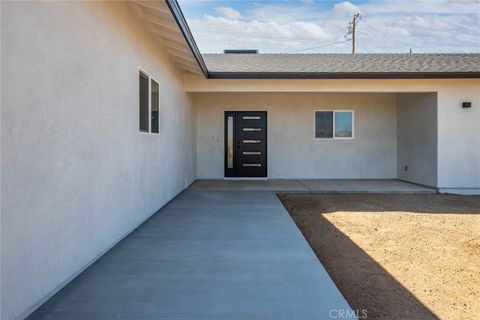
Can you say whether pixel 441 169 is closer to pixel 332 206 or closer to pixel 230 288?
pixel 332 206

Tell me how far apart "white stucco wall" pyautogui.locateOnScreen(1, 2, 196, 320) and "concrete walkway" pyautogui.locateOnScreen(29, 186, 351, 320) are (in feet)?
0.87

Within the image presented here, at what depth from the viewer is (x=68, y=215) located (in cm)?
286

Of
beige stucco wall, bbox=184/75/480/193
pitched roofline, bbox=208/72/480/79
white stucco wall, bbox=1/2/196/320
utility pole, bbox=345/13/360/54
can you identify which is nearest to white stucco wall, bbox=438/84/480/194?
beige stucco wall, bbox=184/75/480/193

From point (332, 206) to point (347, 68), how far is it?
3.93 m

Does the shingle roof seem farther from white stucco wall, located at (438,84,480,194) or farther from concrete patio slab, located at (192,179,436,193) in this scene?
concrete patio slab, located at (192,179,436,193)

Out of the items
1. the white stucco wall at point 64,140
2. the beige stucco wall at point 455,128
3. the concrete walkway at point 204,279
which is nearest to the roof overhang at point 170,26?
the white stucco wall at point 64,140

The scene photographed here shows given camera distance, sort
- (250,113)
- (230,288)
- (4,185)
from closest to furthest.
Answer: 1. (4,185)
2. (230,288)
3. (250,113)

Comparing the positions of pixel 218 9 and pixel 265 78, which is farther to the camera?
pixel 218 9

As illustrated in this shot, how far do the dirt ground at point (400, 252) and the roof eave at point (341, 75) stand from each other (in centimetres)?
312

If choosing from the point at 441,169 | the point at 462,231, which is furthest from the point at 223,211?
the point at 441,169

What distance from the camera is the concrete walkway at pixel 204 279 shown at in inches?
96.0

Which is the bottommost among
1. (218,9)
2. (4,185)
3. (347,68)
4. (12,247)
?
(12,247)

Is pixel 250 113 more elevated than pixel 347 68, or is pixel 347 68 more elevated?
pixel 347 68

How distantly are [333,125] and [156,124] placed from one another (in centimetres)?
692
